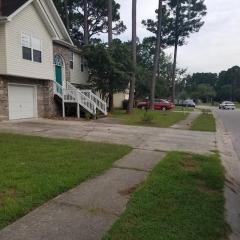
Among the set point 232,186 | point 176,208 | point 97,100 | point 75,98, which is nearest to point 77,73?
point 97,100

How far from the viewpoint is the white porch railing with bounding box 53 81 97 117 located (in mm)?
24250

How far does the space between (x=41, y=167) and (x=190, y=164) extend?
13.4 ft

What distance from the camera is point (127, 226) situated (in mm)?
5438

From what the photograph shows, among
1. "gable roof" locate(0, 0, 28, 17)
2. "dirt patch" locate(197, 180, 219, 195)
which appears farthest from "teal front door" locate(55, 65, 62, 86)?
"dirt patch" locate(197, 180, 219, 195)

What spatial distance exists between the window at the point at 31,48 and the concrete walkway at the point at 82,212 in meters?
13.5

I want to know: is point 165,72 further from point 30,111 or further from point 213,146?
point 213,146

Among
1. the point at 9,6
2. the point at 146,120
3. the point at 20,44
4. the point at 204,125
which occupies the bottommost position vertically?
the point at 204,125

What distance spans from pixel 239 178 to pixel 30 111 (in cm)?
1505

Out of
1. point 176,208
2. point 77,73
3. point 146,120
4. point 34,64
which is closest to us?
point 176,208

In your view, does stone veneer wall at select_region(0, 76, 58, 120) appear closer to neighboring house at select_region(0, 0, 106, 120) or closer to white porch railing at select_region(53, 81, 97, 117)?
neighboring house at select_region(0, 0, 106, 120)

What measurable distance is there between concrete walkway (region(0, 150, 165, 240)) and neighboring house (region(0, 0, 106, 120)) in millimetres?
12555

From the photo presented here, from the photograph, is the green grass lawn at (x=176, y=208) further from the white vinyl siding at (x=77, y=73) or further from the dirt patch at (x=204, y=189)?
the white vinyl siding at (x=77, y=73)

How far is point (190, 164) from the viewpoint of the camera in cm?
1052

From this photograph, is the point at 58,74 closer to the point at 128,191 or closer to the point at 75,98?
the point at 75,98
